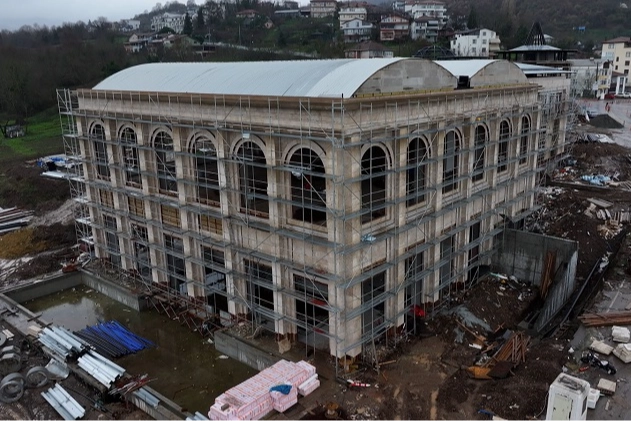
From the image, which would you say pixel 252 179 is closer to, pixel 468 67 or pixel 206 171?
pixel 206 171

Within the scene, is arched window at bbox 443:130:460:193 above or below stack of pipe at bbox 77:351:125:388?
above

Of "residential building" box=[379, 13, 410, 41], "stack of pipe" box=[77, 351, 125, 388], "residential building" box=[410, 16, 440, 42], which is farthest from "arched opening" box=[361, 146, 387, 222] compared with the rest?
"residential building" box=[410, 16, 440, 42]

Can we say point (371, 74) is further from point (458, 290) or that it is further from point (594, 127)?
point (594, 127)

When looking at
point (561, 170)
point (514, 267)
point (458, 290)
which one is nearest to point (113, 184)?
point (458, 290)

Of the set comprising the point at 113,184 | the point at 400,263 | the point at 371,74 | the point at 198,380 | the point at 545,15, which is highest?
the point at 545,15

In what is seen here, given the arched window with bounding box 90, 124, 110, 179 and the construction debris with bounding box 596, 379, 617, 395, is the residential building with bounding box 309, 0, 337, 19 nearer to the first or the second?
the arched window with bounding box 90, 124, 110, 179

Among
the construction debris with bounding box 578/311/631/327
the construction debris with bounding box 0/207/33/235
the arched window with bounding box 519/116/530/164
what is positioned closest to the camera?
the construction debris with bounding box 578/311/631/327

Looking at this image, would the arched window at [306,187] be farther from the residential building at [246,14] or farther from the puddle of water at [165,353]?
the residential building at [246,14]
